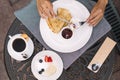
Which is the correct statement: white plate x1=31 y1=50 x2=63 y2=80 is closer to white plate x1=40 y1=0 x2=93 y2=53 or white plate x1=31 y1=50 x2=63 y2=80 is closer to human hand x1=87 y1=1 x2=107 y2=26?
white plate x1=40 y1=0 x2=93 y2=53

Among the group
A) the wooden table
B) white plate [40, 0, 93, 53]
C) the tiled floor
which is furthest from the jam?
the tiled floor

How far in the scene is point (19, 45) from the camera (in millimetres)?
1303

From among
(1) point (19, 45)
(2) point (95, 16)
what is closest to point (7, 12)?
(1) point (19, 45)

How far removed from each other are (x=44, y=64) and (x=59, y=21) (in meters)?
0.21

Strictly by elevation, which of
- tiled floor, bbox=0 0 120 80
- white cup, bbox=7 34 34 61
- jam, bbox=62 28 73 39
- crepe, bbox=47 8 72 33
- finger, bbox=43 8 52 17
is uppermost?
finger, bbox=43 8 52 17

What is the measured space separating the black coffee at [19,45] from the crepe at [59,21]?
6.0 inches

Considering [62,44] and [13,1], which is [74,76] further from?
[13,1]

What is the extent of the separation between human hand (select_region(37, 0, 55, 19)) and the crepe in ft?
0.09

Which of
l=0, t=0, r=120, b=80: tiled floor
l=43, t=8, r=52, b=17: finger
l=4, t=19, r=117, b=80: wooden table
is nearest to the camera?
l=43, t=8, r=52, b=17: finger

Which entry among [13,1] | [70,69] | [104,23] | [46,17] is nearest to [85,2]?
[104,23]

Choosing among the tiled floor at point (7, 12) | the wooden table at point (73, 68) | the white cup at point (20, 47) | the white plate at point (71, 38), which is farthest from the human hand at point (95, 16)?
the tiled floor at point (7, 12)

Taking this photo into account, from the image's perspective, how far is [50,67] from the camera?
1.30 metres

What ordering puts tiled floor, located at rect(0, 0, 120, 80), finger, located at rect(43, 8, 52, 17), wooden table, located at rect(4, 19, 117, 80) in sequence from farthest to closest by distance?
1. tiled floor, located at rect(0, 0, 120, 80)
2. wooden table, located at rect(4, 19, 117, 80)
3. finger, located at rect(43, 8, 52, 17)

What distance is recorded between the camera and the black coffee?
4.23ft
